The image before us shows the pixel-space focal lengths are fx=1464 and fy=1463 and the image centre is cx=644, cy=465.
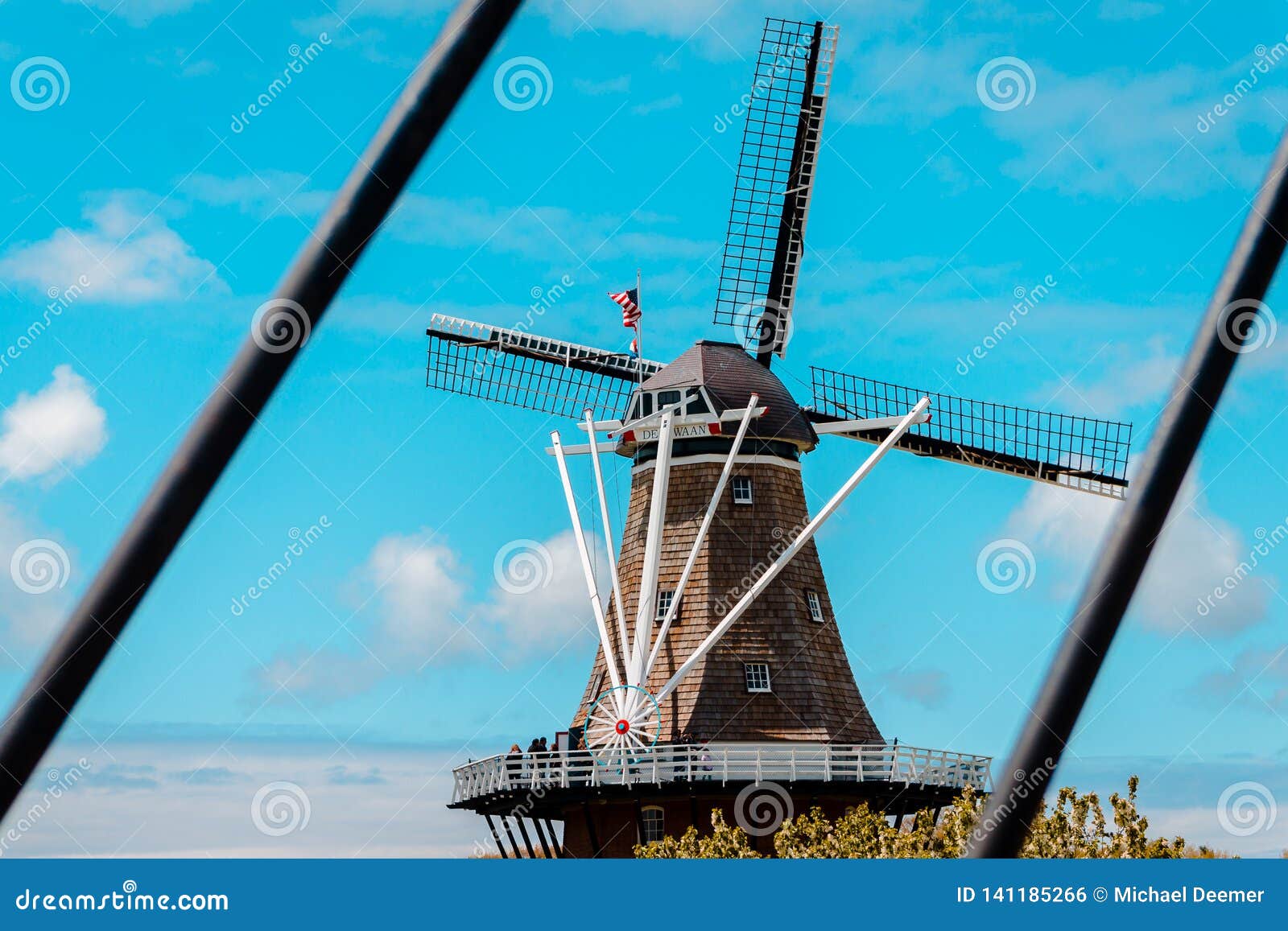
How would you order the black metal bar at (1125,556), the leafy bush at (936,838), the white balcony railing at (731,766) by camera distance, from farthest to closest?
the white balcony railing at (731,766) → the leafy bush at (936,838) → the black metal bar at (1125,556)

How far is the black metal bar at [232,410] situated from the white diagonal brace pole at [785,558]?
2303 centimetres

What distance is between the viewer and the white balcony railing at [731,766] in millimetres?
25062

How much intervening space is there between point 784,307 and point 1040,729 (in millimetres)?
28188

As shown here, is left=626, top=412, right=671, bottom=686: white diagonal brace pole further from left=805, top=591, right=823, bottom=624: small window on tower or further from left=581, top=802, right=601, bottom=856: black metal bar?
left=805, top=591, right=823, bottom=624: small window on tower

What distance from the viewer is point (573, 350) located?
3222 centimetres

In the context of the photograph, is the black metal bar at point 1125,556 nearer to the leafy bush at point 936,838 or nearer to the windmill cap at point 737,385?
the leafy bush at point 936,838

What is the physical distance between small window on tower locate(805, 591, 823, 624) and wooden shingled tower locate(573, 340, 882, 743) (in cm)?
2

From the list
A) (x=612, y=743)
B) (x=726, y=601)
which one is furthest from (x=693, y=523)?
(x=612, y=743)

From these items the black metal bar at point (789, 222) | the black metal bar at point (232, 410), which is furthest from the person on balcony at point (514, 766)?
the black metal bar at point (232, 410)

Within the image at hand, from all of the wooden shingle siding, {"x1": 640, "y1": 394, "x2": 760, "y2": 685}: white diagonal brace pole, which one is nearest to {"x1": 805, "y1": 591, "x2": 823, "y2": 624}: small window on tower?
the wooden shingle siding

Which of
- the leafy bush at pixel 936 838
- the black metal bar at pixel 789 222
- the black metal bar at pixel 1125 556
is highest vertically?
the black metal bar at pixel 789 222

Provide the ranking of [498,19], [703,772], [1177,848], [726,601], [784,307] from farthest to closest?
[784,307] < [726,601] < [703,772] < [1177,848] < [498,19]

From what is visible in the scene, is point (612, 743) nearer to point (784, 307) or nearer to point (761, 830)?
point (761, 830)

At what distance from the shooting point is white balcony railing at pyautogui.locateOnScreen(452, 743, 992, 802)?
82.2 feet
